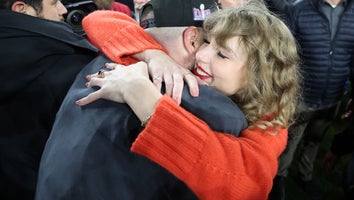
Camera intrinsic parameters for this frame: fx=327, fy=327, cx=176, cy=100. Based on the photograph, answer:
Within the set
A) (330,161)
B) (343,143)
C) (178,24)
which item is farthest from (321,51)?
(178,24)

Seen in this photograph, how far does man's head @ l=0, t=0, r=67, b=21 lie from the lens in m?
Result: 1.40

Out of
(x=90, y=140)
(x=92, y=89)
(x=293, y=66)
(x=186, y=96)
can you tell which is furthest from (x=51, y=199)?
(x=293, y=66)

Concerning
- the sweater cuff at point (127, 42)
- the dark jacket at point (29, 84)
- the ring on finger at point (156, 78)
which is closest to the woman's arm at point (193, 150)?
the ring on finger at point (156, 78)

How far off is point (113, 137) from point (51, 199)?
9.5 inches

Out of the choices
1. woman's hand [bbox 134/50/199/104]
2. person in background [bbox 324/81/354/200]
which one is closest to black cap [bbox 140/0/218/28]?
woman's hand [bbox 134/50/199/104]

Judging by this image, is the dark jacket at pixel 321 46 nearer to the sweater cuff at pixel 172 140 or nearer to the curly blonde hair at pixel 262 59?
the curly blonde hair at pixel 262 59

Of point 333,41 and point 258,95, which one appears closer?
point 258,95

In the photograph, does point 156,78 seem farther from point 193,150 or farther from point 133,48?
point 193,150

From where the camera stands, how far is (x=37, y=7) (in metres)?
1.51

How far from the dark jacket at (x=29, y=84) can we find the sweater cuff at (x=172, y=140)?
0.64 metres

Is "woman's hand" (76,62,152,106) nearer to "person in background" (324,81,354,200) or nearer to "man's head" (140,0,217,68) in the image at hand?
"man's head" (140,0,217,68)

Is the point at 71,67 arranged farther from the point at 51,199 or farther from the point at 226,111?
the point at 226,111

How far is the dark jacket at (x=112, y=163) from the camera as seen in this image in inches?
33.0

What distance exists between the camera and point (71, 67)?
1.35m
